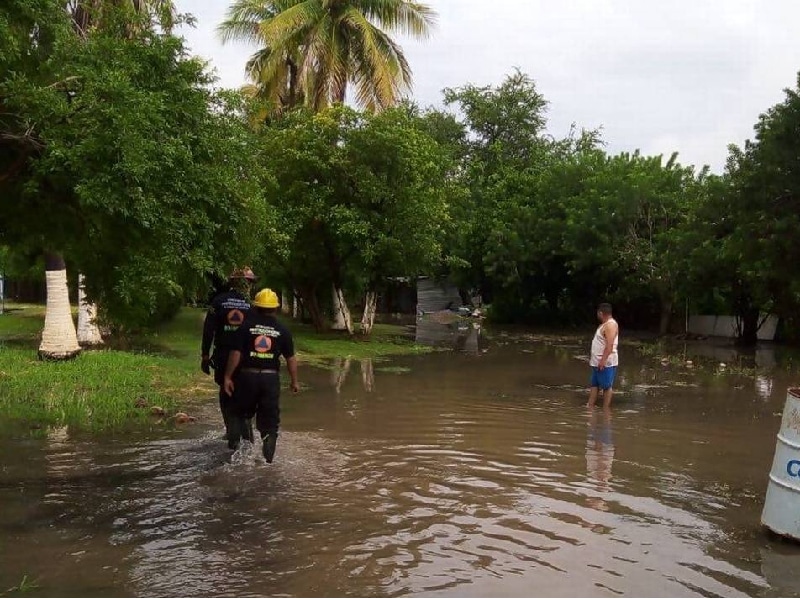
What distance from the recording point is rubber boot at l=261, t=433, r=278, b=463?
316 inches

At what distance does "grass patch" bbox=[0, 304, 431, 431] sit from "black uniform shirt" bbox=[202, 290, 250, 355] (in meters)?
2.54

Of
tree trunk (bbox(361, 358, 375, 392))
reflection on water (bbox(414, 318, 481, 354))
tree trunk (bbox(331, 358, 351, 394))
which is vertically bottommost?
tree trunk (bbox(331, 358, 351, 394))

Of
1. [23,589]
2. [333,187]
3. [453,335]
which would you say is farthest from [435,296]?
[23,589]

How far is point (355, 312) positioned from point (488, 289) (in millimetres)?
7763

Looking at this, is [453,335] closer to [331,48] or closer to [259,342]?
[331,48]

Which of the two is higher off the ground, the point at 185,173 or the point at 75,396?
the point at 185,173

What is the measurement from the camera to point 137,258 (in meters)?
6.35

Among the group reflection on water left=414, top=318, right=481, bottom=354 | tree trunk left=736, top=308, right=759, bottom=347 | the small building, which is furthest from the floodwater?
the small building

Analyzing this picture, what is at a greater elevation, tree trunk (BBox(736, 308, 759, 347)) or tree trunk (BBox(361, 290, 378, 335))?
tree trunk (BBox(736, 308, 759, 347))

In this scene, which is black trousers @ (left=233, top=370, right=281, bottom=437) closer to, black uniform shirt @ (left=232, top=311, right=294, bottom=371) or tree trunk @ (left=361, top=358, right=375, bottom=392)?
black uniform shirt @ (left=232, top=311, right=294, bottom=371)

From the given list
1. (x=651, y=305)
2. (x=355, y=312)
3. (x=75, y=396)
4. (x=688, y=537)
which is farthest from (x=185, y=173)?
(x=355, y=312)

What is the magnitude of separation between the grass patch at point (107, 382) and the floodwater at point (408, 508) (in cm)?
97

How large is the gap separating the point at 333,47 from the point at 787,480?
21.5 meters

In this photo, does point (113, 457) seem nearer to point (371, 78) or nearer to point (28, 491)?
point (28, 491)
